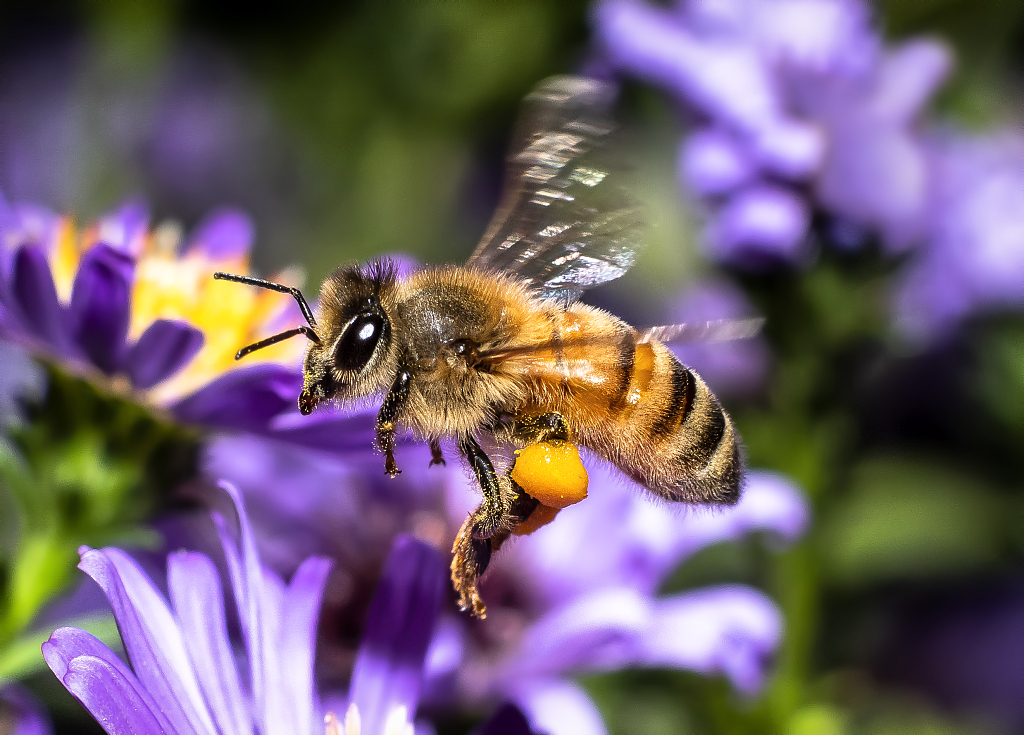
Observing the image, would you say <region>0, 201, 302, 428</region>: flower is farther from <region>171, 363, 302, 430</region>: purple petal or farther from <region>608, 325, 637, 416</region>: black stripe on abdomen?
<region>608, 325, 637, 416</region>: black stripe on abdomen

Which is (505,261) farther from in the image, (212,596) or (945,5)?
(945,5)

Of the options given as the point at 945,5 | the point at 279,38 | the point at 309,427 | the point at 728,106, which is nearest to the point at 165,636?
the point at 309,427

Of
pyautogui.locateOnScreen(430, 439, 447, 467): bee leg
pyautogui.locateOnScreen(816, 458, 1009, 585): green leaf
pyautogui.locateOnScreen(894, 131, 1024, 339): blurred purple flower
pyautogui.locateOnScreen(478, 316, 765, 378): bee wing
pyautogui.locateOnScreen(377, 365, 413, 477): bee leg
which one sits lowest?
pyautogui.locateOnScreen(816, 458, 1009, 585): green leaf

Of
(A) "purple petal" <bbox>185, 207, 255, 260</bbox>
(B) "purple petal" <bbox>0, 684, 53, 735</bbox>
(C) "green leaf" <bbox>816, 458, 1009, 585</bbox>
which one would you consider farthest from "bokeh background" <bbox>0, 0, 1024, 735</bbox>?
(A) "purple petal" <bbox>185, 207, 255, 260</bbox>

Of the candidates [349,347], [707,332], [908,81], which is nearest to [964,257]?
[908,81]

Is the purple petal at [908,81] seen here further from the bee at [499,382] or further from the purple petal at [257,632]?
the purple petal at [257,632]

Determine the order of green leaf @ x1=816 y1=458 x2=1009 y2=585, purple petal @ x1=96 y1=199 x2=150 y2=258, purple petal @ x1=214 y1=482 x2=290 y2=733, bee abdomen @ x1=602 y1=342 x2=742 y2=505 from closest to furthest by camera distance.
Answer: purple petal @ x1=214 y1=482 x2=290 y2=733, bee abdomen @ x1=602 y1=342 x2=742 y2=505, purple petal @ x1=96 y1=199 x2=150 y2=258, green leaf @ x1=816 y1=458 x2=1009 y2=585
